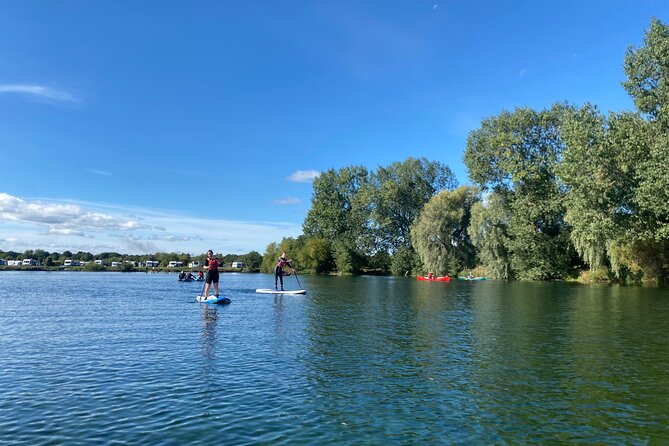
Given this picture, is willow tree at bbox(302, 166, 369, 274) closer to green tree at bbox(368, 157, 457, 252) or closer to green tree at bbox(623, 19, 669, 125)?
green tree at bbox(368, 157, 457, 252)

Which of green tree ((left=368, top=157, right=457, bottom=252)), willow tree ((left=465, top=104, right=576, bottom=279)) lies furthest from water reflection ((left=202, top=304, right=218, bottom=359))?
green tree ((left=368, top=157, right=457, bottom=252))

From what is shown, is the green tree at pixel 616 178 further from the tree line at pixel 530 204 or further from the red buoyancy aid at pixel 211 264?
the red buoyancy aid at pixel 211 264

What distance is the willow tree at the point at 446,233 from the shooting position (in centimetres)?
7956

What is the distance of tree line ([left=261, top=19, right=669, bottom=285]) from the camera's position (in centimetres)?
4147

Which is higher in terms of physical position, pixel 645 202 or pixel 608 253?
pixel 645 202

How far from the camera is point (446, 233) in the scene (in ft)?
265

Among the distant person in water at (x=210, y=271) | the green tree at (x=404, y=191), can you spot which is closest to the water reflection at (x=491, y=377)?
the distant person in water at (x=210, y=271)

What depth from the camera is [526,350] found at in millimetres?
14922

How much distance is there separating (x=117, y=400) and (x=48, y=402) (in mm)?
1320

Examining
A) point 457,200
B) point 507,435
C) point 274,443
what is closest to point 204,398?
point 274,443

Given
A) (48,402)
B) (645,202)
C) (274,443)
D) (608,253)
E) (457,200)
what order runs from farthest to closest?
(457,200)
(608,253)
(645,202)
(48,402)
(274,443)

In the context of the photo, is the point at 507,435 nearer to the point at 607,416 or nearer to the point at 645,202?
the point at 607,416

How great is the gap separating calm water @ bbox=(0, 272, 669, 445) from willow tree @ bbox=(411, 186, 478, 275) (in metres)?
58.2

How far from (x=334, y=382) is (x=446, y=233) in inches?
2850
